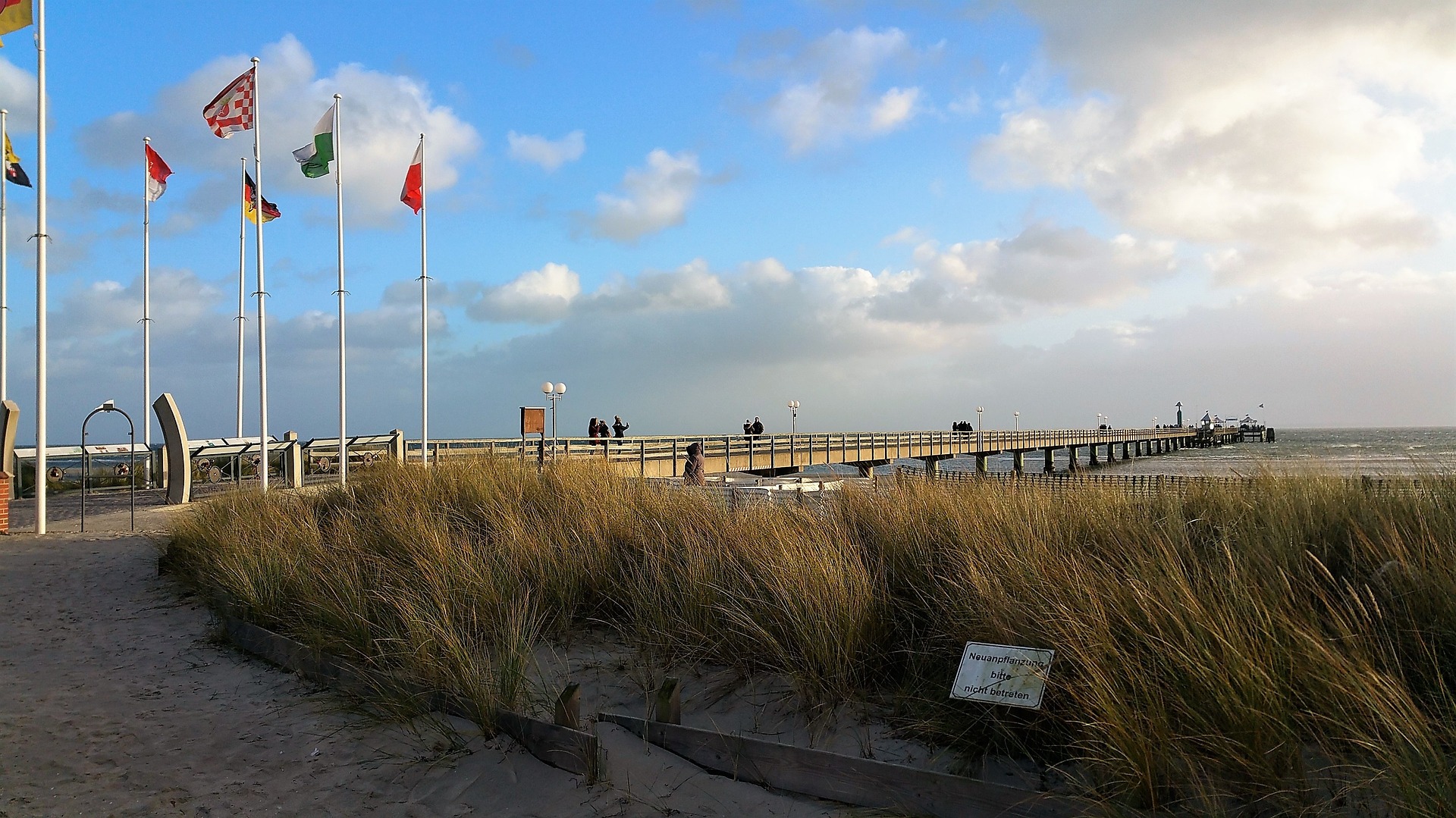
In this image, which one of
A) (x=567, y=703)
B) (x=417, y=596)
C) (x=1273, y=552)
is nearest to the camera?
(x=567, y=703)

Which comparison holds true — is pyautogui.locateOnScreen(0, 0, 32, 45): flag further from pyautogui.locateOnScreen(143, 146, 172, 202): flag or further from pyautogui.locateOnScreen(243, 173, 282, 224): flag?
pyautogui.locateOnScreen(143, 146, 172, 202): flag

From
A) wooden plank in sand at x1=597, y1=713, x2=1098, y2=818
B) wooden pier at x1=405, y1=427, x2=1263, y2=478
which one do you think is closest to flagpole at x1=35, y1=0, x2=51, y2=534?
wooden pier at x1=405, y1=427, x2=1263, y2=478

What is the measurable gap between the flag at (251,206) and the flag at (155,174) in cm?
269

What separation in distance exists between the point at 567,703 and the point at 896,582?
2854 millimetres

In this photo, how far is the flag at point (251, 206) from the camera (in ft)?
86.2

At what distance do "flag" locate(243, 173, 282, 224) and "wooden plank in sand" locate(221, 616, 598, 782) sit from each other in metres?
19.9

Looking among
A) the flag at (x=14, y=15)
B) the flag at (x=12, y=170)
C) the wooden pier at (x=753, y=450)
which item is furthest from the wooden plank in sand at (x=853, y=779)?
the flag at (x=12, y=170)

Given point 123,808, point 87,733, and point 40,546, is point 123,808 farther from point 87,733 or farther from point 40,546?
point 40,546

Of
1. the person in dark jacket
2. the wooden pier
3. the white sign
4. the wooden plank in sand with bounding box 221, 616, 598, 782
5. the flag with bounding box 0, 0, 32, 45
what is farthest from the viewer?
the wooden pier

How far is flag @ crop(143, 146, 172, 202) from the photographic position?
2777cm

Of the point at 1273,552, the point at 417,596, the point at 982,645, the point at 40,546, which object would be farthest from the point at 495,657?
the point at 40,546

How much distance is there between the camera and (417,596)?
25.7ft

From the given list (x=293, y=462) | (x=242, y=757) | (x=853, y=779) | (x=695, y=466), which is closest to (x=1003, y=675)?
(x=853, y=779)

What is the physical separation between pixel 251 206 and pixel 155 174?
Answer: 13.0ft
